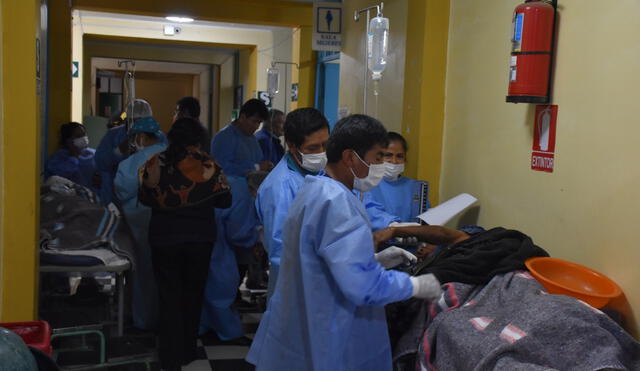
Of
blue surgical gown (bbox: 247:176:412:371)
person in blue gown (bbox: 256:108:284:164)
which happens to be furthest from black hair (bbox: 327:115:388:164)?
person in blue gown (bbox: 256:108:284:164)

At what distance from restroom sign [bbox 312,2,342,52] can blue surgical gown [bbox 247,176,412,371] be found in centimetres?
332

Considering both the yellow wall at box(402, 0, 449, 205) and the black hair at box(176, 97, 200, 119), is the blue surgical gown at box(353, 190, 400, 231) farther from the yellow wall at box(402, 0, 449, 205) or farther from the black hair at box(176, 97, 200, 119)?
the black hair at box(176, 97, 200, 119)

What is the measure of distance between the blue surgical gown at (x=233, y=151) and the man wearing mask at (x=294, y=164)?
7.23 ft

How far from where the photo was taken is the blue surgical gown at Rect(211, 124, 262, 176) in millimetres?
4684

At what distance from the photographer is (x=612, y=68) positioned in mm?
2088

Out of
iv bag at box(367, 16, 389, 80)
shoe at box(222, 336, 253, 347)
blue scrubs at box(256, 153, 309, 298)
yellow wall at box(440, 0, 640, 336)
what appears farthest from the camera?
shoe at box(222, 336, 253, 347)

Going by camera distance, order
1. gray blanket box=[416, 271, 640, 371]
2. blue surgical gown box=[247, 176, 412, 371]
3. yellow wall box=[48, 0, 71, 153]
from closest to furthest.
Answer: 1. gray blanket box=[416, 271, 640, 371]
2. blue surgical gown box=[247, 176, 412, 371]
3. yellow wall box=[48, 0, 71, 153]

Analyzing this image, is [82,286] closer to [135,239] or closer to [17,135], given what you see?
[135,239]


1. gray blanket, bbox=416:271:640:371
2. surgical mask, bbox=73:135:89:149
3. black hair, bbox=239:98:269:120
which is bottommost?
gray blanket, bbox=416:271:640:371

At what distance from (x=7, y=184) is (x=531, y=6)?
88.6 inches

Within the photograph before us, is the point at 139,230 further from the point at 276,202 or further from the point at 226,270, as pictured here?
the point at 276,202

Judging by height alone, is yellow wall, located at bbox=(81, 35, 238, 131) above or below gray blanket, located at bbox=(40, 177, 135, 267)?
above

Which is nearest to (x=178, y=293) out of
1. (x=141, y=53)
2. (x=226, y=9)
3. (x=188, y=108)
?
(x=188, y=108)

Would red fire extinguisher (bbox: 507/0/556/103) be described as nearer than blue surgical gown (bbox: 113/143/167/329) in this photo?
Yes
